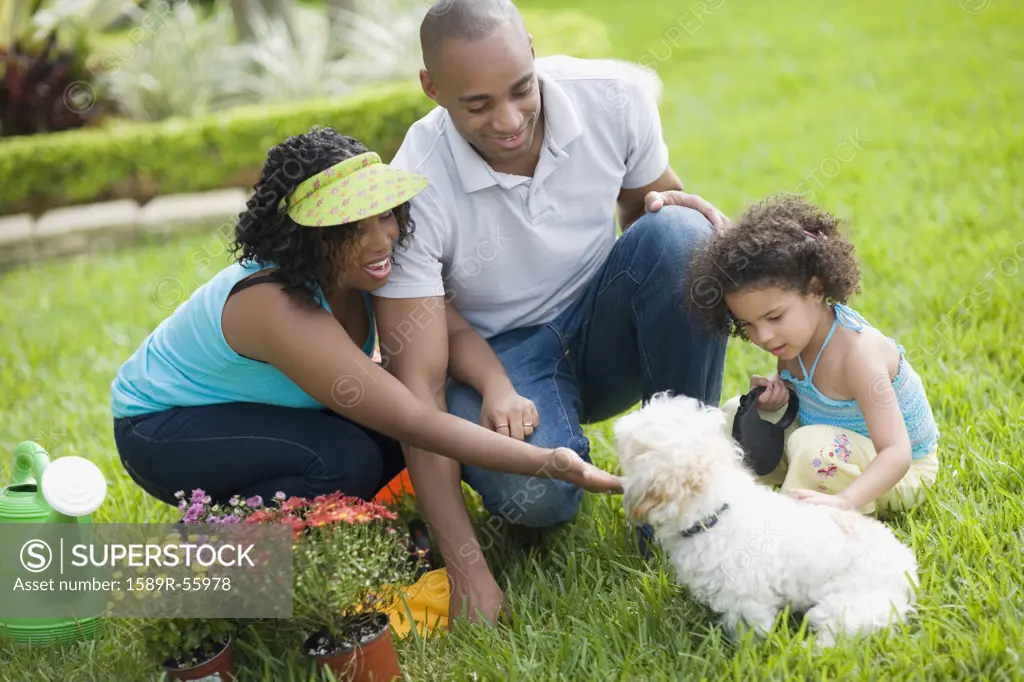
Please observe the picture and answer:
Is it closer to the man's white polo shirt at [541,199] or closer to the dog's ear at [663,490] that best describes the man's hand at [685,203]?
the man's white polo shirt at [541,199]

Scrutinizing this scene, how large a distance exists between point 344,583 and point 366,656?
0.71ft

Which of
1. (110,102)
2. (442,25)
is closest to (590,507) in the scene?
(442,25)

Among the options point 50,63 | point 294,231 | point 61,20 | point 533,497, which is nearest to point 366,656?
point 533,497

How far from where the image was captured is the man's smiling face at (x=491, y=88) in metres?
2.65

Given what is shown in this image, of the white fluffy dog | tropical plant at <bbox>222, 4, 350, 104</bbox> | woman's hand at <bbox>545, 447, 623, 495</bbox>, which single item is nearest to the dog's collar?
the white fluffy dog

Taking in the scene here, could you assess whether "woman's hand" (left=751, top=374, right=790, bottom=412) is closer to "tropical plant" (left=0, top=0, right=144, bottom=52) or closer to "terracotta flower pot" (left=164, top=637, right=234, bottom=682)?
"terracotta flower pot" (left=164, top=637, right=234, bottom=682)

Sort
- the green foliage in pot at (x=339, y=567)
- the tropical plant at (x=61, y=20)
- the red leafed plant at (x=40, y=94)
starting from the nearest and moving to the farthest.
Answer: the green foliage in pot at (x=339, y=567) < the red leafed plant at (x=40, y=94) < the tropical plant at (x=61, y=20)

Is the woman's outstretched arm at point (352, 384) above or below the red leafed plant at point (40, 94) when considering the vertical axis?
above

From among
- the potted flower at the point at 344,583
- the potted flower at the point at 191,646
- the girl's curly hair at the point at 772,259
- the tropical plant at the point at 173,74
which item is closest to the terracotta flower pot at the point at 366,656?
the potted flower at the point at 344,583

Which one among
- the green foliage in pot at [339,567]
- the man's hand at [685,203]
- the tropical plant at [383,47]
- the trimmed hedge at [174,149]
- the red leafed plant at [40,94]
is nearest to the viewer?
the green foliage in pot at [339,567]

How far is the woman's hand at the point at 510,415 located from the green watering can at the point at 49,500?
110 centimetres

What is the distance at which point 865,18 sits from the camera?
32.7ft

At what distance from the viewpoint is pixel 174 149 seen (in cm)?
696

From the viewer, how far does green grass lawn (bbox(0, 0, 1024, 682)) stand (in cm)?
238
